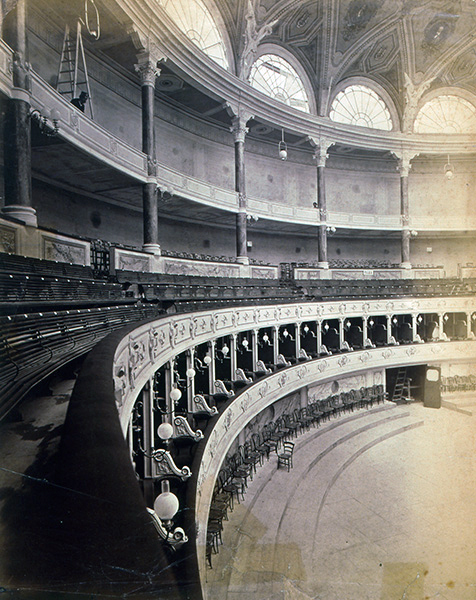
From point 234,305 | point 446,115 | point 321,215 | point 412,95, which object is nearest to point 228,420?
point 234,305

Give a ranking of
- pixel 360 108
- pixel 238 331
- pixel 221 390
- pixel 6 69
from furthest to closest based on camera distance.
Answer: pixel 360 108 → pixel 238 331 → pixel 221 390 → pixel 6 69

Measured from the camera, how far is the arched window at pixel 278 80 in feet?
82.2

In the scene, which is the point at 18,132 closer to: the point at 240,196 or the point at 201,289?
the point at 201,289

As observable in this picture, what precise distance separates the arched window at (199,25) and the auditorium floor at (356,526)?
62.8 ft

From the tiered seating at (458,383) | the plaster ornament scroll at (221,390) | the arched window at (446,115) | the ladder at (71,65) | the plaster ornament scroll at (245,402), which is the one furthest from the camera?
the arched window at (446,115)

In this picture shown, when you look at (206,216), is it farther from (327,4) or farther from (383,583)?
(383,583)

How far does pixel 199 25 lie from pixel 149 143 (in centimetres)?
911

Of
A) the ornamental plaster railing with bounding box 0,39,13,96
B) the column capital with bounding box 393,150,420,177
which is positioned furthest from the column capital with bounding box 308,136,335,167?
the ornamental plaster railing with bounding box 0,39,13,96

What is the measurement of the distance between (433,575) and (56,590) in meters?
10.3

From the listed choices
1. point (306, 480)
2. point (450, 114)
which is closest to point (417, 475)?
point (306, 480)

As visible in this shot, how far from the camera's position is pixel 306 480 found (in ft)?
40.1

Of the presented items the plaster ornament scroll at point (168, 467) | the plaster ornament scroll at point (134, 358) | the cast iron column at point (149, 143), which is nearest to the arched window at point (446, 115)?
the cast iron column at point (149, 143)

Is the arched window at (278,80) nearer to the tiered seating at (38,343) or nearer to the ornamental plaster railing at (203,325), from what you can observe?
the ornamental plaster railing at (203,325)

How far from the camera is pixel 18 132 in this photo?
31.7ft
